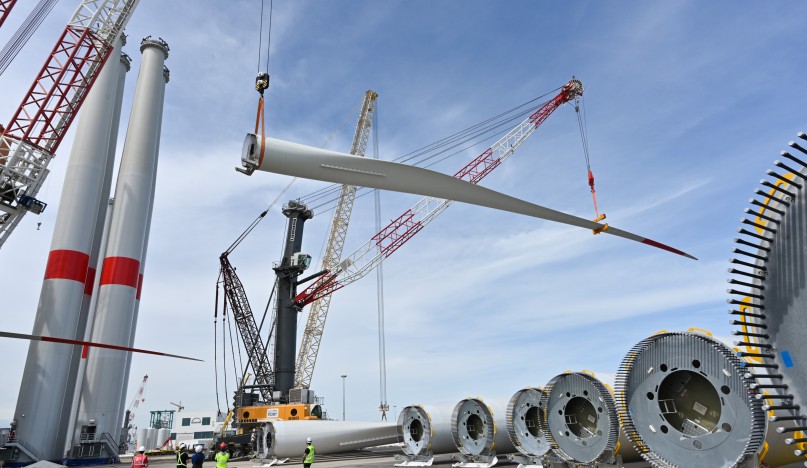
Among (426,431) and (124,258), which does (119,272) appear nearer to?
(124,258)

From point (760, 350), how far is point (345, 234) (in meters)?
57.7

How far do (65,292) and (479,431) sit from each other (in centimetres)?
2525

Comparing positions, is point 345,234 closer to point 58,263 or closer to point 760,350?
point 58,263

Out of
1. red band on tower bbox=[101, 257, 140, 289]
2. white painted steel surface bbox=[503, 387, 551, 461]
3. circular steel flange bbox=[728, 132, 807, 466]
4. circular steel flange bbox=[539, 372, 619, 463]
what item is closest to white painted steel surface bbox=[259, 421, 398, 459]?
red band on tower bbox=[101, 257, 140, 289]

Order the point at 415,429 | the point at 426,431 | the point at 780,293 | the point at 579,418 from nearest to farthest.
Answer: the point at 780,293
the point at 579,418
the point at 426,431
the point at 415,429

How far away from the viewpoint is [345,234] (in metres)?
62.9

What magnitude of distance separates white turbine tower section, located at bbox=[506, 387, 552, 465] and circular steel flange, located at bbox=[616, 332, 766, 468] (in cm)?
755

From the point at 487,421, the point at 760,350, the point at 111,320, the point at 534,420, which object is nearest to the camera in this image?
the point at 760,350

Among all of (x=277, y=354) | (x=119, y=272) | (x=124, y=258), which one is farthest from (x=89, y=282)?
(x=277, y=354)

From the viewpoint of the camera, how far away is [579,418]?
17031 millimetres

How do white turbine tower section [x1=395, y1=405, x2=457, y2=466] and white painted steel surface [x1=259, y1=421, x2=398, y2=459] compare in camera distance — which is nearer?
white turbine tower section [x1=395, y1=405, x2=457, y2=466]

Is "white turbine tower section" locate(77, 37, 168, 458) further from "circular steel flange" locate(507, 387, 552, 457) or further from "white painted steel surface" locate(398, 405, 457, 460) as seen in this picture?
"circular steel flange" locate(507, 387, 552, 457)

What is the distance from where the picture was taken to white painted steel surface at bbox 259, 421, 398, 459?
29125mm

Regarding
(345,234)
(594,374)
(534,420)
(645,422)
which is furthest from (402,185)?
(345,234)
